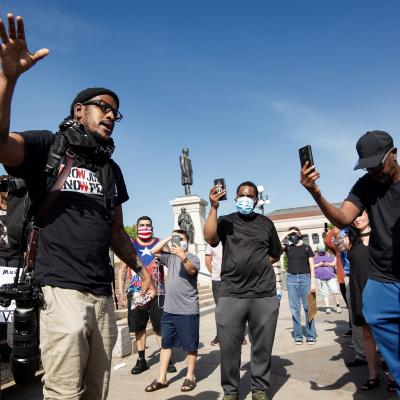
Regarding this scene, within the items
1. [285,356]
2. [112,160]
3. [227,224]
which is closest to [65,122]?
[112,160]

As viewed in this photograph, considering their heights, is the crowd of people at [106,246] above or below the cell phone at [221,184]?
below

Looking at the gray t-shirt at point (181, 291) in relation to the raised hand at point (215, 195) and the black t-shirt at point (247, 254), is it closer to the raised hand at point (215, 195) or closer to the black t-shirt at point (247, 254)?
the black t-shirt at point (247, 254)

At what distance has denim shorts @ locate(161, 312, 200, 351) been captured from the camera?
4949 millimetres

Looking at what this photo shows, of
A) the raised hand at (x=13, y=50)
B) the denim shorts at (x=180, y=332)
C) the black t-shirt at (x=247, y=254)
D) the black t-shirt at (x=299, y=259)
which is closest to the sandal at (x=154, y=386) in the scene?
the denim shorts at (x=180, y=332)

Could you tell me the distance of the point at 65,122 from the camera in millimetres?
2404

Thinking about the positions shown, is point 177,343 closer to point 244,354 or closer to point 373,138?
point 244,354

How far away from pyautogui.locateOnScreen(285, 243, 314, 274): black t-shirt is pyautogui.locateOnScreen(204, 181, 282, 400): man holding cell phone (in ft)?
10.1

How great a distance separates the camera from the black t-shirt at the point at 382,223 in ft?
9.18

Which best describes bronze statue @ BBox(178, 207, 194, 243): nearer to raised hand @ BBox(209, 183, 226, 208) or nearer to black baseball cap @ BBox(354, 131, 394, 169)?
raised hand @ BBox(209, 183, 226, 208)

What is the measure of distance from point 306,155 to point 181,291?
9.37 ft

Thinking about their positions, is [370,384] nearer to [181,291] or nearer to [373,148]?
[181,291]

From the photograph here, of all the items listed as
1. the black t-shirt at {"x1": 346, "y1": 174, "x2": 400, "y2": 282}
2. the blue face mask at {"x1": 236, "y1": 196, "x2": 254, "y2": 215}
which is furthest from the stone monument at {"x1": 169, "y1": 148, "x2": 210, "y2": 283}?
the black t-shirt at {"x1": 346, "y1": 174, "x2": 400, "y2": 282}

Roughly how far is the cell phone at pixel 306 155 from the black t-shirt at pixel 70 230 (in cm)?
140

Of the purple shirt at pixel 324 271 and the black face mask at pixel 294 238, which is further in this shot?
the purple shirt at pixel 324 271
